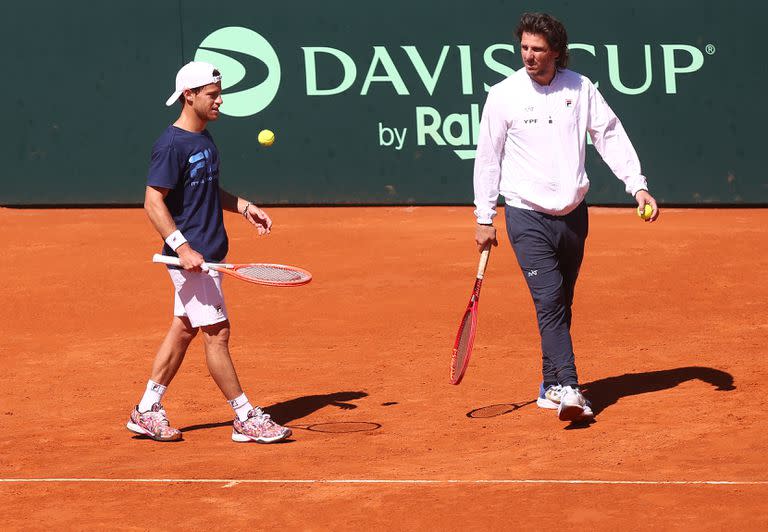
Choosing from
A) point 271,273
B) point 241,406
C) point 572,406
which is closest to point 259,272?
point 271,273

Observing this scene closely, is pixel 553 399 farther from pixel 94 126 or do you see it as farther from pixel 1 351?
pixel 94 126

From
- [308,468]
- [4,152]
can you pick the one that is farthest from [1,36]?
[308,468]

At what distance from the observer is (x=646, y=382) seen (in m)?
8.01

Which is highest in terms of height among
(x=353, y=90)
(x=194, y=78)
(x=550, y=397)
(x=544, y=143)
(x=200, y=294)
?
(x=194, y=78)

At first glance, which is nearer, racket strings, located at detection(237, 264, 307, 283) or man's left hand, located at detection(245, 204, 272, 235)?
racket strings, located at detection(237, 264, 307, 283)

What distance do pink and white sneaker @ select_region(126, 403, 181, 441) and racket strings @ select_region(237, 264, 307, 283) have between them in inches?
35.5

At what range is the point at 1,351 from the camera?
951 centimetres

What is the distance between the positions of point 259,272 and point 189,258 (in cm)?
44

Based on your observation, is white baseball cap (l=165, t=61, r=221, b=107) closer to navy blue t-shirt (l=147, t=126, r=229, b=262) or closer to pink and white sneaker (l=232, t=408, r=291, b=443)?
navy blue t-shirt (l=147, t=126, r=229, b=262)

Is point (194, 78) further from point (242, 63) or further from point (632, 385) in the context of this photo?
point (242, 63)

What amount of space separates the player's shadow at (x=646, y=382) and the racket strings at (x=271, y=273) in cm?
183

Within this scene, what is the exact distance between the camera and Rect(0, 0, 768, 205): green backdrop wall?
15.2 meters

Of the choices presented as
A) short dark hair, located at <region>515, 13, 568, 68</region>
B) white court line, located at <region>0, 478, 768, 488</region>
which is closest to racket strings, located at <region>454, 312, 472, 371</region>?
white court line, located at <region>0, 478, 768, 488</region>

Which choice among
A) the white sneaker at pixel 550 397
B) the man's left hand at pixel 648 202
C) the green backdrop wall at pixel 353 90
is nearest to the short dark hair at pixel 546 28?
the man's left hand at pixel 648 202
